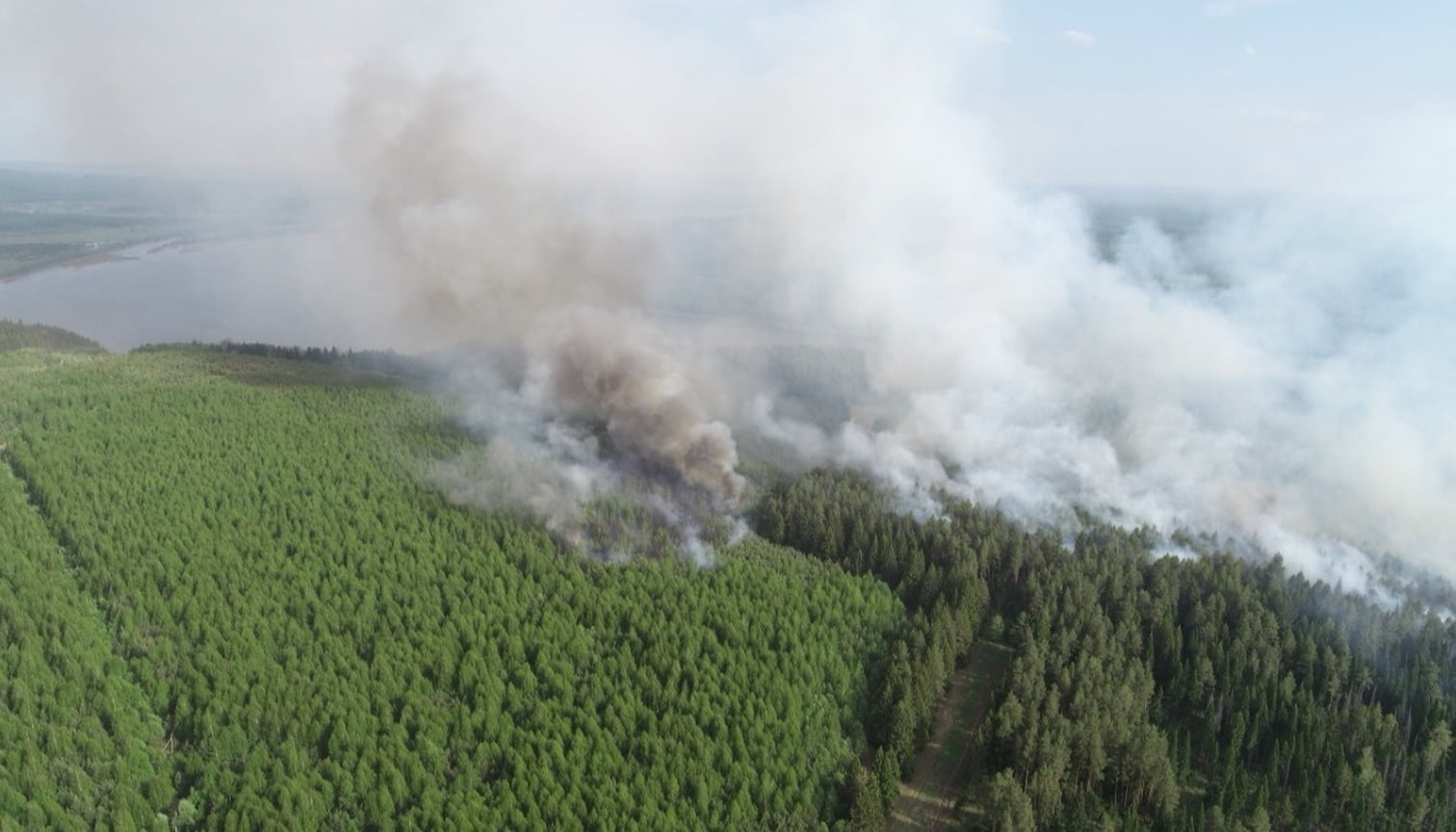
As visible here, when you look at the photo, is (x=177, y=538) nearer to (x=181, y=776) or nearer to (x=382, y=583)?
(x=382, y=583)

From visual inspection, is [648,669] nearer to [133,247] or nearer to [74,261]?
[74,261]

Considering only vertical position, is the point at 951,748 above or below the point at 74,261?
below

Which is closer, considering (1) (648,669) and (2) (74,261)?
(1) (648,669)

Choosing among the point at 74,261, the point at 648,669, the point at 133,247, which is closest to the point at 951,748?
the point at 648,669

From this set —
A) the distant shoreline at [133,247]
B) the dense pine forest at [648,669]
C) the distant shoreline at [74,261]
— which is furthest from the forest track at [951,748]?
→ the distant shoreline at [74,261]

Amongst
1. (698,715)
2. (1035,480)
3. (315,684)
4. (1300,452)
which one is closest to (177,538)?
(315,684)

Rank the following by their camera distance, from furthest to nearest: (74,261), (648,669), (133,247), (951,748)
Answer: (133,247) < (74,261) < (951,748) < (648,669)

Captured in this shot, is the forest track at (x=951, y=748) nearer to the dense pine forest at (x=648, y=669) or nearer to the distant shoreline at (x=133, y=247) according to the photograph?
the dense pine forest at (x=648, y=669)
